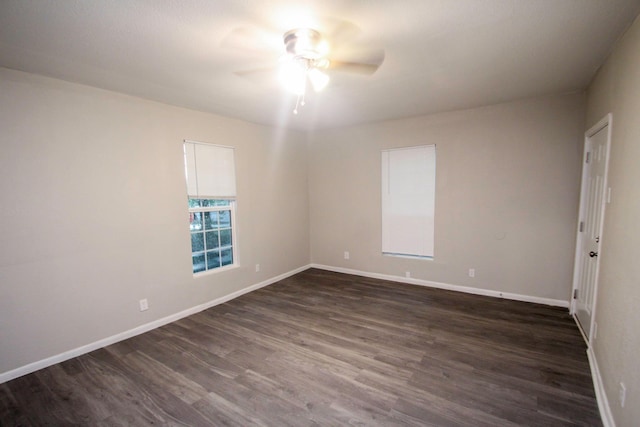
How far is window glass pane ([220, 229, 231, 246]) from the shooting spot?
4.00 meters

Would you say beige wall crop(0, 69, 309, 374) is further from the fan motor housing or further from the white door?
the white door

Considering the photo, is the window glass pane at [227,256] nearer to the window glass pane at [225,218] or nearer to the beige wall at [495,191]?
the window glass pane at [225,218]

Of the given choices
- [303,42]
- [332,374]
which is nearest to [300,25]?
[303,42]

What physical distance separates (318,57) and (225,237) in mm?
2829

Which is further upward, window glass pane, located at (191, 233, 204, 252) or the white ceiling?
the white ceiling

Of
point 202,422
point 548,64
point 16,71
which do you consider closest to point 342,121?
point 548,64

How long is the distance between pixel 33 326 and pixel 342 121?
13.6 feet

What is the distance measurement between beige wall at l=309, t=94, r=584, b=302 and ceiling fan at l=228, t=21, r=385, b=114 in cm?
209

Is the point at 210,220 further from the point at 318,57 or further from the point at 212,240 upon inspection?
the point at 318,57

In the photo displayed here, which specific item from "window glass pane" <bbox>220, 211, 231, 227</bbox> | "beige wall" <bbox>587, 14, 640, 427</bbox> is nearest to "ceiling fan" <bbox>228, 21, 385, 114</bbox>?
"beige wall" <bbox>587, 14, 640, 427</bbox>

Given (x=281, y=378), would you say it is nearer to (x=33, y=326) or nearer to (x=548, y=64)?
(x=33, y=326)

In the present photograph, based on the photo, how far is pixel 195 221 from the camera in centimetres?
366

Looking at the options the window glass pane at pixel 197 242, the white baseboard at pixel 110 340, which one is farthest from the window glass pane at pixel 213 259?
the white baseboard at pixel 110 340

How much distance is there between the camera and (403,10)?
1.61 meters
